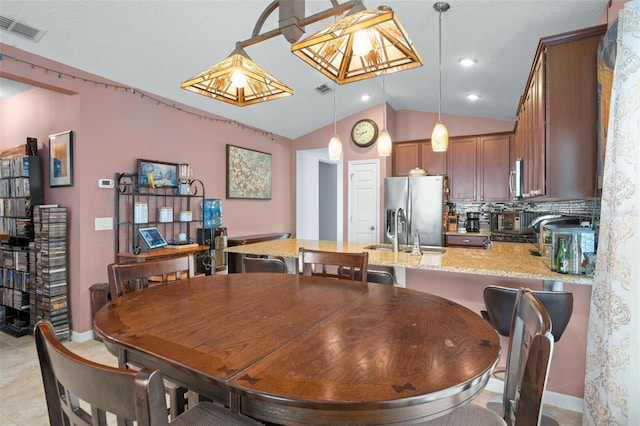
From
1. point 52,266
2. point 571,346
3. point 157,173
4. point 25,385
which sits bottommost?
point 25,385

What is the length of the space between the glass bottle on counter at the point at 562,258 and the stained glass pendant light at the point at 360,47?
1383 millimetres

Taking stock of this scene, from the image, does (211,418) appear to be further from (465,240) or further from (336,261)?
(465,240)

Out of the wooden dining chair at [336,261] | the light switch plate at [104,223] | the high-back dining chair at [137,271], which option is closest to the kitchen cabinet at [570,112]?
the wooden dining chair at [336,261]

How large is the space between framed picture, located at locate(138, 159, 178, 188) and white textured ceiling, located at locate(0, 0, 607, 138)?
2.64ft

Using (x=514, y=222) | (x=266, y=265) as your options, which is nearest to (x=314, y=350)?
(x=266, y=265)

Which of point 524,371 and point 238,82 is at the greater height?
point 238,82

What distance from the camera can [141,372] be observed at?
54 centimetres

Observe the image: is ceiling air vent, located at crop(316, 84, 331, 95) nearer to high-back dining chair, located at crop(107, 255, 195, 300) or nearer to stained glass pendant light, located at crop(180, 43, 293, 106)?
stained glass pendant light, located at crop(180, 43, 293, 106)

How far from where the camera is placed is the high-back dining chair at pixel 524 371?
77 centimetres

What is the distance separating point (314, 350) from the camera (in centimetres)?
94

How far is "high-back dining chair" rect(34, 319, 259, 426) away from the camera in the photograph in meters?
0.54

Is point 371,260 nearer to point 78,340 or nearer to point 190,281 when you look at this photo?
point 190,281

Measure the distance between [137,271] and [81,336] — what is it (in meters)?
2.20

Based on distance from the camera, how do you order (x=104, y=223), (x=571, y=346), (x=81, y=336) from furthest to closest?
(x=104, y=223) → (x=81, y=336) → (x=571, y=346)
